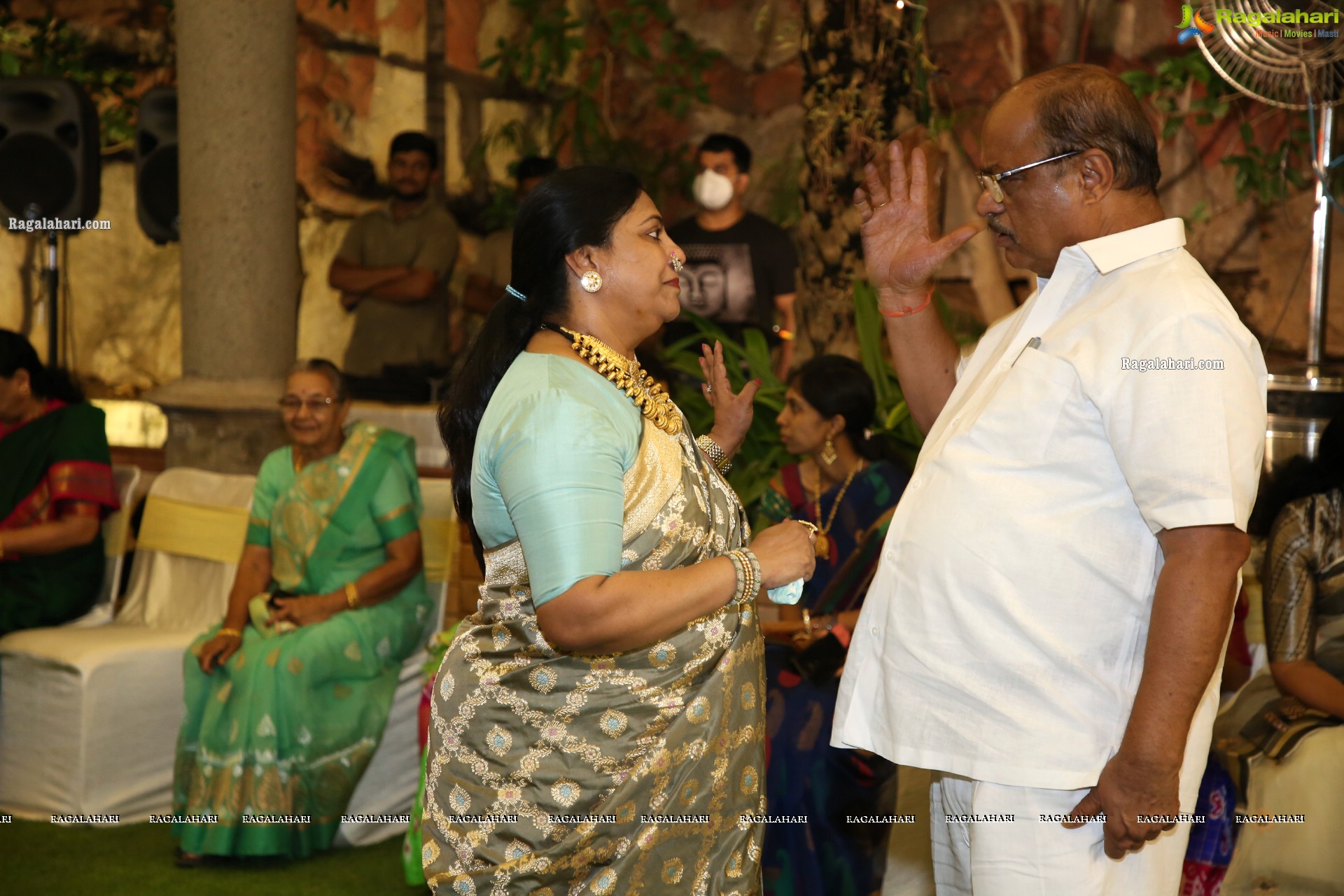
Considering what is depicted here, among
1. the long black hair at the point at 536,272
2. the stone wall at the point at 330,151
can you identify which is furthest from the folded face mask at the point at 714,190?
the long black hair at the point at 536,272

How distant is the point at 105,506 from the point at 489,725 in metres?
3.17

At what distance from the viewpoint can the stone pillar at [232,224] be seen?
4809 millimetres

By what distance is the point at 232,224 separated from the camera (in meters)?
4.85

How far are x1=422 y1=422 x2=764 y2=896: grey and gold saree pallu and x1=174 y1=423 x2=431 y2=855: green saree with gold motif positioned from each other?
1.95 m

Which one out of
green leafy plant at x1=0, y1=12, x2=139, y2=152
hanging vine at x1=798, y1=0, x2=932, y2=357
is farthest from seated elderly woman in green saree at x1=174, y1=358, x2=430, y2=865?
green leafy plant at x1=0, y1=12, x2=139, y2=152

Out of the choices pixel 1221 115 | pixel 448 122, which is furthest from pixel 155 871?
pixel 448 122

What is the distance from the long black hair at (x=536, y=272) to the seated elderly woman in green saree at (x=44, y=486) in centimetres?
300

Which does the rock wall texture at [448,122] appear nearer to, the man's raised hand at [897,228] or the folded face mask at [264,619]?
the folded face mask at [264,619]

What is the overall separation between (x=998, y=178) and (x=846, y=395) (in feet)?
5.56

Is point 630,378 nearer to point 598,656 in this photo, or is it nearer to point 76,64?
point 598,656

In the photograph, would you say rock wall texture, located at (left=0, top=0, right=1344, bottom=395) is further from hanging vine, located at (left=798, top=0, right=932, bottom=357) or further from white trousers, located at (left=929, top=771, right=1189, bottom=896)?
white trousers, located at (left=929, top=771, right=1189, bottom=896)

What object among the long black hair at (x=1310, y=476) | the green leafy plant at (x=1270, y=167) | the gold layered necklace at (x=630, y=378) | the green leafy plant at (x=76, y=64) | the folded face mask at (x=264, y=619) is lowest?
the folded face mask at (x=264, y=619)

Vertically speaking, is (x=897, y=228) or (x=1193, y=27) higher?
(x=1193, y=27)

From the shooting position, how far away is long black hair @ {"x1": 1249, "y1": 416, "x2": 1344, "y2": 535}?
2.90 m
